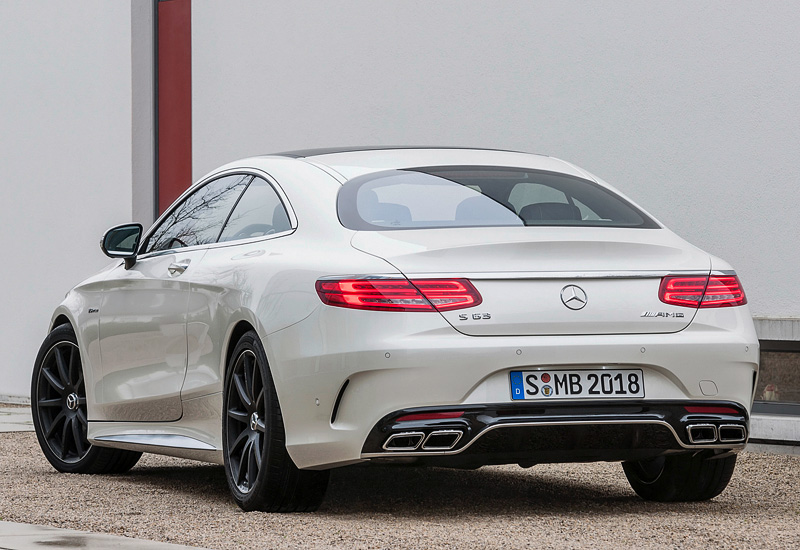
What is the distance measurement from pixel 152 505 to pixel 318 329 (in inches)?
57.6

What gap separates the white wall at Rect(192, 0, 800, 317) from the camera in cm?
952

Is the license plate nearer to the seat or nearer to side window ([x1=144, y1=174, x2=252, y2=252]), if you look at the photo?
the seat

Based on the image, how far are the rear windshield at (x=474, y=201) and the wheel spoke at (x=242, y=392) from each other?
2.86ft

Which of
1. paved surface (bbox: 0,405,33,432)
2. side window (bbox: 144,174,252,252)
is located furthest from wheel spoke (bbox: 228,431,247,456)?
paved surface (bbox: 0,405,33,432)

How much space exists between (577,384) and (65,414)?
11.9ft

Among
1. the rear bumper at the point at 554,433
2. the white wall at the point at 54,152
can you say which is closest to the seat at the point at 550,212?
the rear bumper at the point at 554,433

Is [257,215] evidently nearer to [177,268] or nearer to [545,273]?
[177,268]


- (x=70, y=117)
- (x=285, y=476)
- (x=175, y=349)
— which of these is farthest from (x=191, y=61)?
(x=285, y=476)

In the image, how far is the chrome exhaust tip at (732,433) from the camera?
536cm

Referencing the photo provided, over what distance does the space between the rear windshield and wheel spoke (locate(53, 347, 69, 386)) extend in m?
2.73

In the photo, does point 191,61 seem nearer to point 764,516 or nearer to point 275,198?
point 275,198

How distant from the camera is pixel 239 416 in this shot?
5.83 metres

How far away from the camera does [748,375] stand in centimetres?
542

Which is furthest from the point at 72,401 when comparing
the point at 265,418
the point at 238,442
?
the point at 265,418
